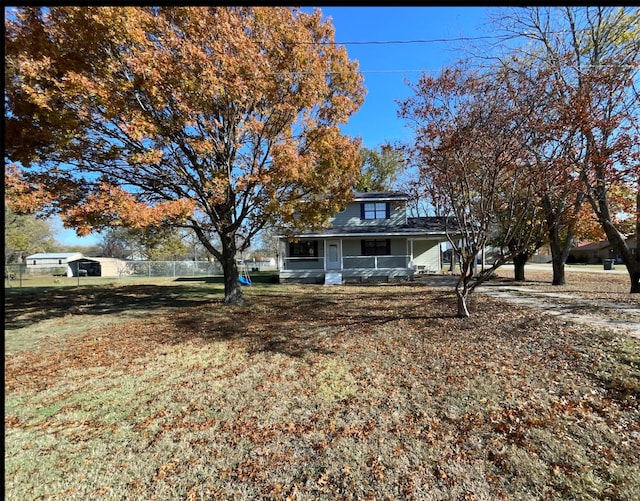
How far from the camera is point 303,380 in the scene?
478 centimetres

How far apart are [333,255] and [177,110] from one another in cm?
1368

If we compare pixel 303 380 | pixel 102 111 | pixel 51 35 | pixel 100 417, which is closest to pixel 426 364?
pixel 303 380

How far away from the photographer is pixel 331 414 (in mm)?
3818

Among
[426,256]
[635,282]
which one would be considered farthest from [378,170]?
[635,282]

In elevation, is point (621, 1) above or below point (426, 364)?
above

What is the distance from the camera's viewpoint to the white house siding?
78.4 feet

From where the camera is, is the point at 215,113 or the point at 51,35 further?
the point at 215,113

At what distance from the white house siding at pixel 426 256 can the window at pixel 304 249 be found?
7791mm

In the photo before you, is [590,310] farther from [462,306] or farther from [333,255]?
[333,255]

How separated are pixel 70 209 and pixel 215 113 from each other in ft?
14.1

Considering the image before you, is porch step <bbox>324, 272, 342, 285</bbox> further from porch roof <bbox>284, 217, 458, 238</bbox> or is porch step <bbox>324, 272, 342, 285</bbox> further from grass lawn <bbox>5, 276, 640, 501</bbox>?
grass lawn <bbox>5, 276, 640, 501</bbox>

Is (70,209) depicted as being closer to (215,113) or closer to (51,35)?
(51,35)

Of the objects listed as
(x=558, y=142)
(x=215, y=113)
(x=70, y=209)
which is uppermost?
(x=215, y=113)

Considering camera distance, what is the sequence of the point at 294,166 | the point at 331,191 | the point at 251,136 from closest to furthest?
the point at 294,166
the point at 251,136
the point at 331,191
